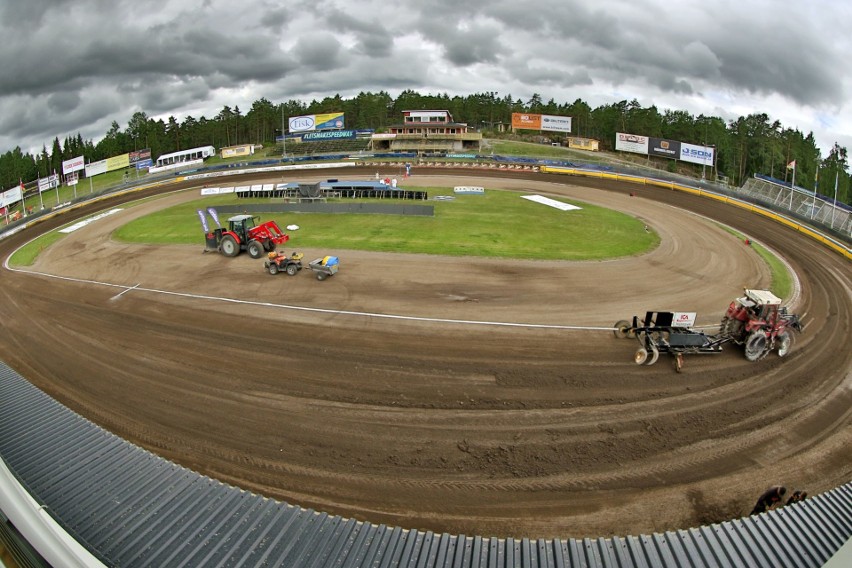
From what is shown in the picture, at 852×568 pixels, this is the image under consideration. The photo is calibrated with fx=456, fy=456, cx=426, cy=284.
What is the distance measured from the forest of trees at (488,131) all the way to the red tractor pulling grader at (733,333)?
9017 cm

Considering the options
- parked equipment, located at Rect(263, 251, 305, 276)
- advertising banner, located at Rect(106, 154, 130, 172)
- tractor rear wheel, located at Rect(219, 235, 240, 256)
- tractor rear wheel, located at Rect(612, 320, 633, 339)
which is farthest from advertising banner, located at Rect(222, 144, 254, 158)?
tractor rear wheel, located at Rect(612, 320, 633, 339)

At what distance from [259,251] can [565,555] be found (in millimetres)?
26418

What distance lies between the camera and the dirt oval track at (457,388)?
10.3 meters

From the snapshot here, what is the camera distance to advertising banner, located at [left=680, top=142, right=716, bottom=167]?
71375 millimetres

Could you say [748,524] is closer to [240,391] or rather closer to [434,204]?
[240,391]

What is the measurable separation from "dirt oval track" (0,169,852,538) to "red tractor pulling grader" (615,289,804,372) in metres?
0.55

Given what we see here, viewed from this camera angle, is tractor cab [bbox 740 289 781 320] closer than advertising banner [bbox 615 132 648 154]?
Yes

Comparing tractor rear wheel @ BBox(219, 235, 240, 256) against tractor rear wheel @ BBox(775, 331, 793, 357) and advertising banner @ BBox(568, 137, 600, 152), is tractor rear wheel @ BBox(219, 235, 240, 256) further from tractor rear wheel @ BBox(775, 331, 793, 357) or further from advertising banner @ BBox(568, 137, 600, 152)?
advertising banner @ BBox(568, 137, 600, 152)

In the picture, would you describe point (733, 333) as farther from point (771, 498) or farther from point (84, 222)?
point (84, 222)

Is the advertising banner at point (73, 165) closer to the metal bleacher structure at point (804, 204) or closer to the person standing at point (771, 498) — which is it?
the person standing at point (771, 498)

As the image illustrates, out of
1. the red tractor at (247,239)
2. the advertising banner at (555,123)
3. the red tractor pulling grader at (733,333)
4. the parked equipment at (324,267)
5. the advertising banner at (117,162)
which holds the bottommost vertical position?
the red tractor pulling grader at (733,333)

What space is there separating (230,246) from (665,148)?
71872 millimetres

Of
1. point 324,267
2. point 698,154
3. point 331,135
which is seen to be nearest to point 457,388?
point 324,267

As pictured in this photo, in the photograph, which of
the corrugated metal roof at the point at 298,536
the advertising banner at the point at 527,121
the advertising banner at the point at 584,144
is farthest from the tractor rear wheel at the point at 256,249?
the advertising banner at the point at 584,144
